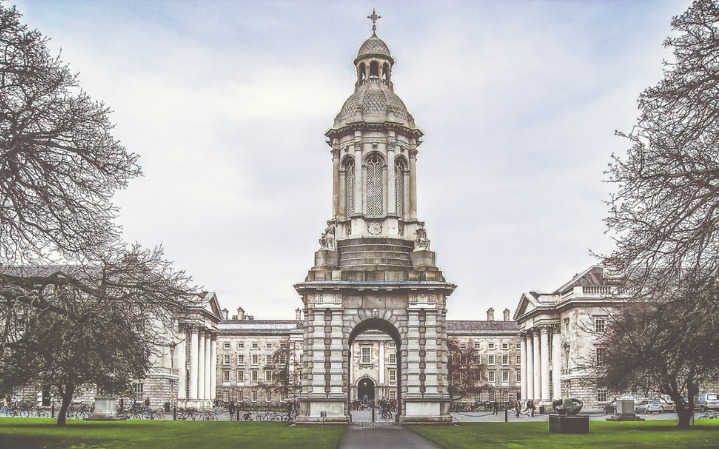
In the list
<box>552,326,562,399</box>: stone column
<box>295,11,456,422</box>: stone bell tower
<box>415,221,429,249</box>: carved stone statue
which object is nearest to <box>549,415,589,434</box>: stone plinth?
<box>295,11,456,422</box>: stone bell tower

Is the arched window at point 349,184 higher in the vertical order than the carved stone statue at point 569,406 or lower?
higher

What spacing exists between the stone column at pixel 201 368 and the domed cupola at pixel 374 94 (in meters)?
48.1

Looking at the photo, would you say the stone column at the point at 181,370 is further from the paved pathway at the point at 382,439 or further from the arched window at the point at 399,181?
the paved pathway at the point at 382,439

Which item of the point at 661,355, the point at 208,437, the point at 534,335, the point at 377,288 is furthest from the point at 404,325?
the point at 534,335

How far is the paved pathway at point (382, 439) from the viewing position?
29073mm

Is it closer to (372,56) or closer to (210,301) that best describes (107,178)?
(372,56)

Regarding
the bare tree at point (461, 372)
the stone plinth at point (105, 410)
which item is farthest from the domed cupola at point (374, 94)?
the bare tree at point (461, 372)

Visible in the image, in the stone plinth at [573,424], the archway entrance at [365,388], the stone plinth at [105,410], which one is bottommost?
the archway entrance at [365,388]

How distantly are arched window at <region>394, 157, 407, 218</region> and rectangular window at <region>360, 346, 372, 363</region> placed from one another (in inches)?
2961

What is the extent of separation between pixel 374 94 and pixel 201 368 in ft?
168

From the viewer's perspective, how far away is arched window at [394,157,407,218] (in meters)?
46.6

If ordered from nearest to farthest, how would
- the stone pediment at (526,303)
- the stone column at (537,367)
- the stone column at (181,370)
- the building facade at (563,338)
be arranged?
the building facade at (563,338)
the stone column at (181,370)
the stone column at (537,367)
the stone pediment at (526,303)

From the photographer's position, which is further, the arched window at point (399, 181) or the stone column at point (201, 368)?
the stone column at point (201, 368)

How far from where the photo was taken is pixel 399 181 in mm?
47156
